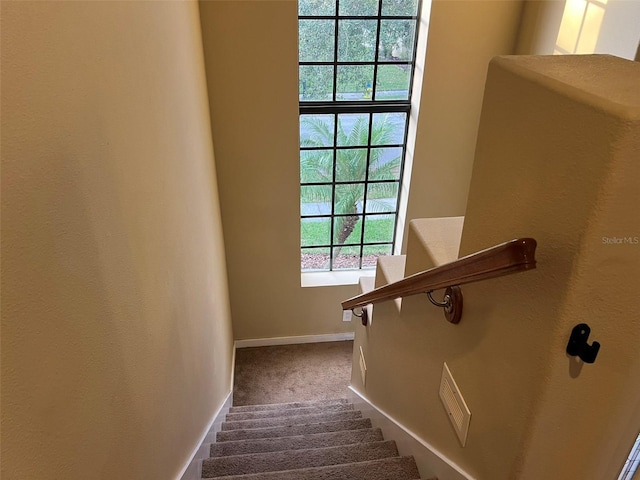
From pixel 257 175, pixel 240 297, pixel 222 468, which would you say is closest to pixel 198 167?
pixel 257 175

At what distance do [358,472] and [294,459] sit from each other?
15.9 inches

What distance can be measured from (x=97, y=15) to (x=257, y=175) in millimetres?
2827

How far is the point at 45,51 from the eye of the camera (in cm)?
96

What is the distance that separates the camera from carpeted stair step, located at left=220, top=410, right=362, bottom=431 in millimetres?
3271

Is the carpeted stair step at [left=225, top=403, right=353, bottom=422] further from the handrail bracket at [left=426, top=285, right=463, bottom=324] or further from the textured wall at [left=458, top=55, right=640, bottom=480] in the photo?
the textured wall at [left=458, top=55, right=640, bottom=480]

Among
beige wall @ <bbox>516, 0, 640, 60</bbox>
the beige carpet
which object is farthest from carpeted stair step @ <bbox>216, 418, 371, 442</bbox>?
beige wall @ <bbox>516, 0, 640, 60</bbox>

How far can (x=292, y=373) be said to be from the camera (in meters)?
Answer: 4.74

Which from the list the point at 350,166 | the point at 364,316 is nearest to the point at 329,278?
the point at 350,166

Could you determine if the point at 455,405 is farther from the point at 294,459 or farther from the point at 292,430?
the point at 292,430

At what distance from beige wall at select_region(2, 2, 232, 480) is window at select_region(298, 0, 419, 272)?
69.0 inches

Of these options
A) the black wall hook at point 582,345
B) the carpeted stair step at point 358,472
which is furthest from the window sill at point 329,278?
the black wall hook at point 582,345

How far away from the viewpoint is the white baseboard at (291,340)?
499 centimetres

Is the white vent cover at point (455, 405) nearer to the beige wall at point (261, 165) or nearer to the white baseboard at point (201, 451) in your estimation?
the white baseboard at point (201, 451)

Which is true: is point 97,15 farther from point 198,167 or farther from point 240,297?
point 240,297
